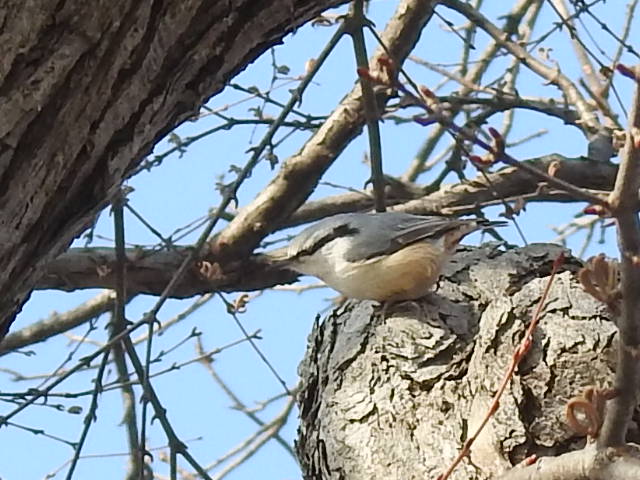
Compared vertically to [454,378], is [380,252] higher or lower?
higher

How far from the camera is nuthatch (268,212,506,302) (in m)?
1.69

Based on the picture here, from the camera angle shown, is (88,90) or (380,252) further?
(380,252)

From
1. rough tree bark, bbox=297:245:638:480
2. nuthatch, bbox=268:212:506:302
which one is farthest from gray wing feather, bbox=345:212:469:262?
rough tree bark, bbox=297:245:638:480

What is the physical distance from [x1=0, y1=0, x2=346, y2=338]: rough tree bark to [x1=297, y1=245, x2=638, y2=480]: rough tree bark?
520mm

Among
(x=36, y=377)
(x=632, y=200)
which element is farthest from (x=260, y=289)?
(x=632, y=200)

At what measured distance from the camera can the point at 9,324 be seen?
1026 mm

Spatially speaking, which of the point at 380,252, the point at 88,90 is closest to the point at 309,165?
the point at 380,252

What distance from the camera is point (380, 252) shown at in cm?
185

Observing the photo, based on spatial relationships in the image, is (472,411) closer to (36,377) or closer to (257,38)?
(257,38)

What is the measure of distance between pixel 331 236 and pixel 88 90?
110 cm

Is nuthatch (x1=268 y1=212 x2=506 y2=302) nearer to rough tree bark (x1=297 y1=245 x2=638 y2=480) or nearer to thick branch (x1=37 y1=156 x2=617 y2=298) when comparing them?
rough tree bark (x1=297 y1=245 x2=638 y2=480)

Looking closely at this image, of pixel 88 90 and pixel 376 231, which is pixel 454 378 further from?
pixel 88 90

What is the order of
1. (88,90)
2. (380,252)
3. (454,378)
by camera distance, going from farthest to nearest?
(380,252) < (454,378) < (88,90)

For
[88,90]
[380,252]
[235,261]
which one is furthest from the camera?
[235,261]
